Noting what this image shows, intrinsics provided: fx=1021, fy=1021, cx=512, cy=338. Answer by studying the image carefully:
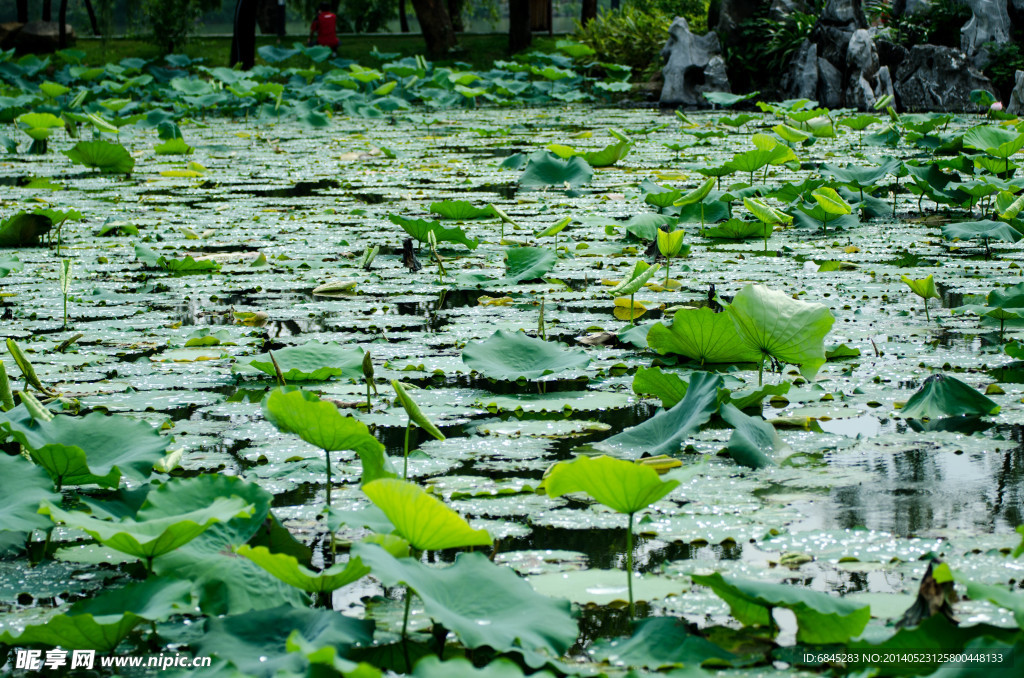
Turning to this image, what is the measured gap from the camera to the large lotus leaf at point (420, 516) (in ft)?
3.17

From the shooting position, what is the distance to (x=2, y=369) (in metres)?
1.60

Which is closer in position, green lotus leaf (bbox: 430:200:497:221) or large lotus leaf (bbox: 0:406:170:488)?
large lotus leaf (bbox: 0:406:170:488)

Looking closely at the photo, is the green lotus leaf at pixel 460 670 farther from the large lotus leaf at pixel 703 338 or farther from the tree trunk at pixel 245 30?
the tree trunk at pixel 245 30

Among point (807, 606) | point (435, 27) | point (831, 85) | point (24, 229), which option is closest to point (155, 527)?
point (807, 606)

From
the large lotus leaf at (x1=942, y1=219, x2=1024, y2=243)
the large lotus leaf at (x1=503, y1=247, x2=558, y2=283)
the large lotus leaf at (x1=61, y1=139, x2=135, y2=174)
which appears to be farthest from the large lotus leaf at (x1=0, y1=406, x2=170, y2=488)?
the large lotus leaf at (x1=61, y1=139, x2=135, y2=174)

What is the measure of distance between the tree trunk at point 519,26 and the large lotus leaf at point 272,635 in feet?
49.6

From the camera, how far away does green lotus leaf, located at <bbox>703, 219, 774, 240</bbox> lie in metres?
3.50

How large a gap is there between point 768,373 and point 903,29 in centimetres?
965

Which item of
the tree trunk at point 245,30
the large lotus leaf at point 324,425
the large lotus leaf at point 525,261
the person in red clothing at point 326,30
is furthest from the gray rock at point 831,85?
the large lotus leaf at point 324,425

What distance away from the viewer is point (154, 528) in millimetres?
1059

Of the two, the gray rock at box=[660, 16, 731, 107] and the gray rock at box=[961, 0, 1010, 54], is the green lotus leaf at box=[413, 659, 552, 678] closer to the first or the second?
the gray rock at box=[660, 16, 731, 107]

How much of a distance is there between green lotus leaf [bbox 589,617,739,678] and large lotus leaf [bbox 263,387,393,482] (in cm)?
35

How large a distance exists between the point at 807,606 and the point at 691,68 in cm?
1012

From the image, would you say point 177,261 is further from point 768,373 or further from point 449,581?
point 449,581
